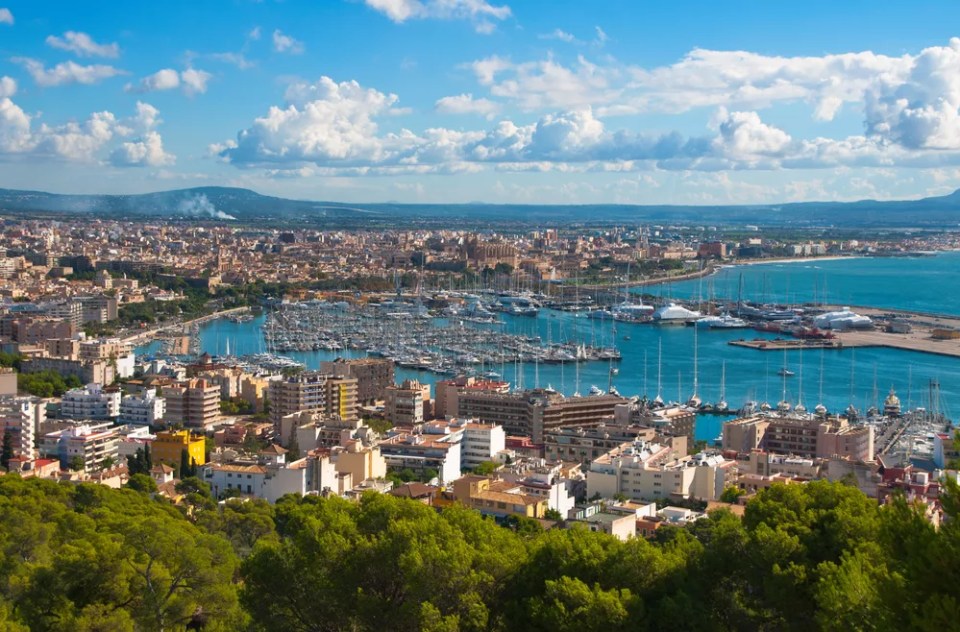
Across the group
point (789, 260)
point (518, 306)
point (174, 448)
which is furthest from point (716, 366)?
point (789, 260)

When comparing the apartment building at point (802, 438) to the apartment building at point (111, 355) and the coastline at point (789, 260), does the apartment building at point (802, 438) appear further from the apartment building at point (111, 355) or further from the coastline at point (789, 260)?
the coastline at point (789, 260)

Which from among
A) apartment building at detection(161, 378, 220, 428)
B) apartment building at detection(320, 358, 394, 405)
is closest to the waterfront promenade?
apartment building at detection(320, 358, 394, 405)

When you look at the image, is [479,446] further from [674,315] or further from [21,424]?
[674,315]

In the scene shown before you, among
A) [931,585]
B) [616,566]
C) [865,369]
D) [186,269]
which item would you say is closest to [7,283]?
[186,269]

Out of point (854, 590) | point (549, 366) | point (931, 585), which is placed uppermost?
point (931, 585)

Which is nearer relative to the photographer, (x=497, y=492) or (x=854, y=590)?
(x=854, y=590)

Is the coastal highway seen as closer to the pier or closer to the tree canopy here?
the pier

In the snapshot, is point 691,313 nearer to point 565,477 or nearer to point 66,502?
point 565,477
